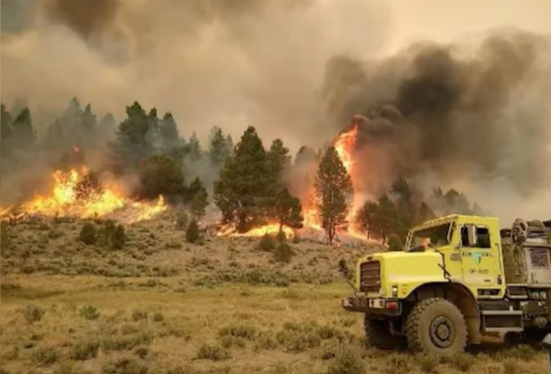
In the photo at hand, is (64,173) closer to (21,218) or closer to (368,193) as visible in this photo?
(21,218)

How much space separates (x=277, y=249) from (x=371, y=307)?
142ft

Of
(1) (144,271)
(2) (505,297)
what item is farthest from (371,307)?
(1) (144,271)

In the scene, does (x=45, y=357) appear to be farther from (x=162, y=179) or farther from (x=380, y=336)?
(x=162, y=179)

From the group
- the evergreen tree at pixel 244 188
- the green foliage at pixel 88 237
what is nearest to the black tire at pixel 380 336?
the green foliage at pixel 88 237

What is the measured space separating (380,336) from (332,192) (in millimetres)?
59514

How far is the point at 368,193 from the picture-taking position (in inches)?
4616

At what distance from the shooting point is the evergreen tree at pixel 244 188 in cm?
6994

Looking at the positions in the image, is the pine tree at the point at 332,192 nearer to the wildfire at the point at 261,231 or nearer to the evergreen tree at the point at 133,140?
the wildfire at the point at 261,231

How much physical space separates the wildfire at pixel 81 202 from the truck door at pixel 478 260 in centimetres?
7026

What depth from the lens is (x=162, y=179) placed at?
85.6m

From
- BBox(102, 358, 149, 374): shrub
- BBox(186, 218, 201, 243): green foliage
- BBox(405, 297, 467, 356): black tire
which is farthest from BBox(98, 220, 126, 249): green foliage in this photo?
BBox(405, 297, 467, 356): black tire

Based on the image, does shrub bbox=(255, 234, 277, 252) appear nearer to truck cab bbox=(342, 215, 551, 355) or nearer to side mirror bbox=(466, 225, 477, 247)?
truck cab bbox=(342, 215, 551, 355)

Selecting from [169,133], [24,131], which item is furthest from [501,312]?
[169,133]

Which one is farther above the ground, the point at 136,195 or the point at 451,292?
the point at 136,195
